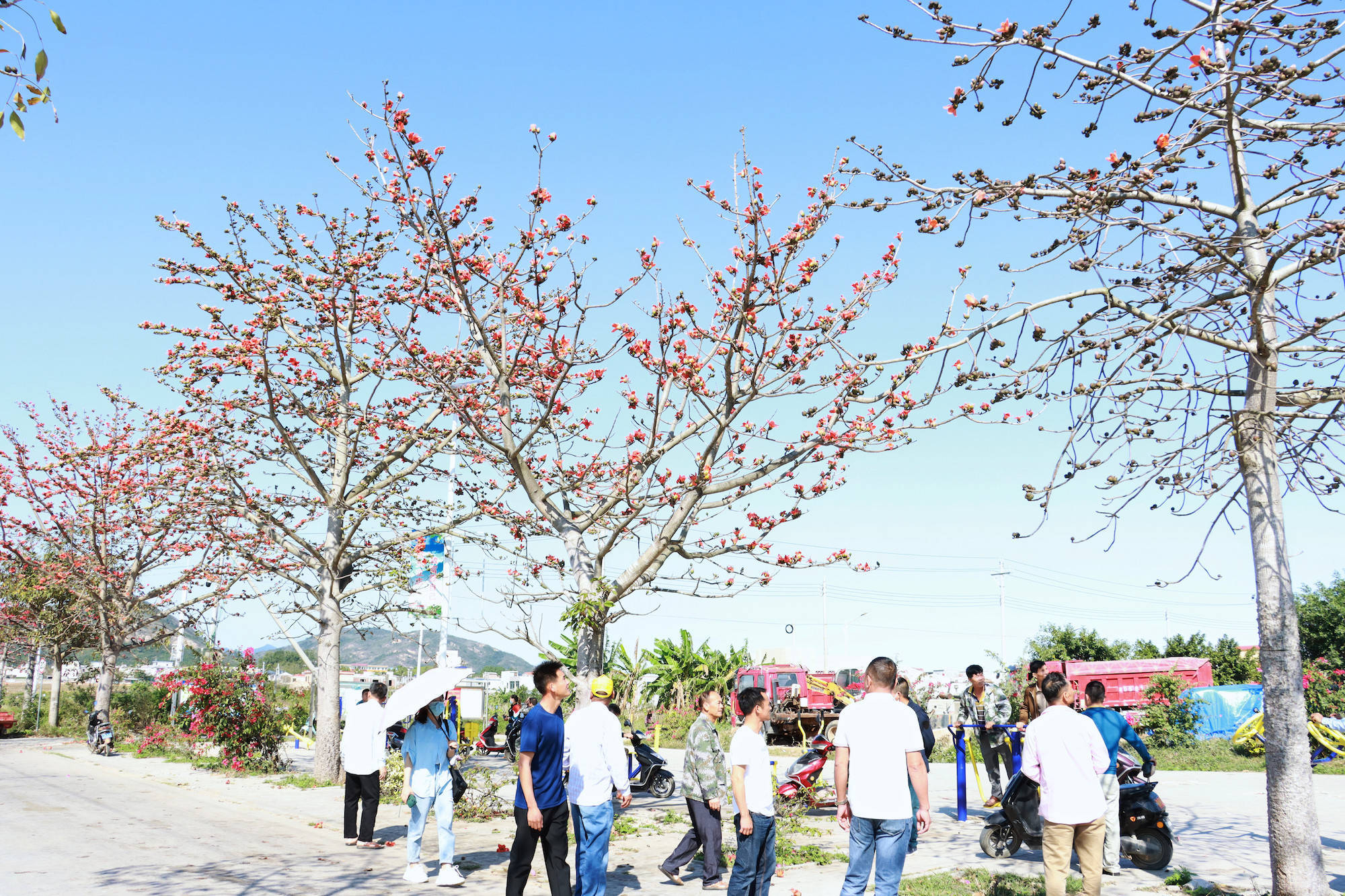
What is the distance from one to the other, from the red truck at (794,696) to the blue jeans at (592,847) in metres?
14.8

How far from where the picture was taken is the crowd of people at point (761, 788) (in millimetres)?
5836

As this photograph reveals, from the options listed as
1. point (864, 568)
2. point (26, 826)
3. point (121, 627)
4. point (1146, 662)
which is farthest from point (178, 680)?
point (1146, 662)

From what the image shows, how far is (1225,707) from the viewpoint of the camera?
23609 millimetres

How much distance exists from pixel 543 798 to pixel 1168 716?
20.5 metres

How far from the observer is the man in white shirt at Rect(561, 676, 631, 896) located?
6.64 metres

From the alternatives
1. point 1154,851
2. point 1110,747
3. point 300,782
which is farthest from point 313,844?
point 1154,851

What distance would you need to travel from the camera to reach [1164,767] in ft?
61.4

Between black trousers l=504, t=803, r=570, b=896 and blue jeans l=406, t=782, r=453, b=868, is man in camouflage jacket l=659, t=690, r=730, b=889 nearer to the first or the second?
black trousers l=504, t=803, r=570, b=896

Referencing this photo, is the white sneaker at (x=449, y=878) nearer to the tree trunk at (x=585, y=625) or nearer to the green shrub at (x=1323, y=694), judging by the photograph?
the tree trunk at (x=585, y=625)

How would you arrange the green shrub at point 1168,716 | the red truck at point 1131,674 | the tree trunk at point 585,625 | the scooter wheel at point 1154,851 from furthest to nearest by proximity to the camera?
1. the red truck at point 1131,674
2. the green shrub at point 1168,716
3. the tree trunk at point 585,625
4. the scooter wheel at point 1154,851

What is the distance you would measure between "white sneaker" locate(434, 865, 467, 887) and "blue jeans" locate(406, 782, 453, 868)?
4cm

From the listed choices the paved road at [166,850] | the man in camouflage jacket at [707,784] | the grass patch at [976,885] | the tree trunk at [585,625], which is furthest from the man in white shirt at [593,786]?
the tree trunk at [585,625]

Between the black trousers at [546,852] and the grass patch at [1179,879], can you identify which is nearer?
the black trousers at [546,852]

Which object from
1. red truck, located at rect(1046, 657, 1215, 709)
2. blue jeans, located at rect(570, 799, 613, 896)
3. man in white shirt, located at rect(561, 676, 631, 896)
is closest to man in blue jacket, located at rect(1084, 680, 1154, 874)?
man in white shirt, located at rect(561, 676, 631, 896)
